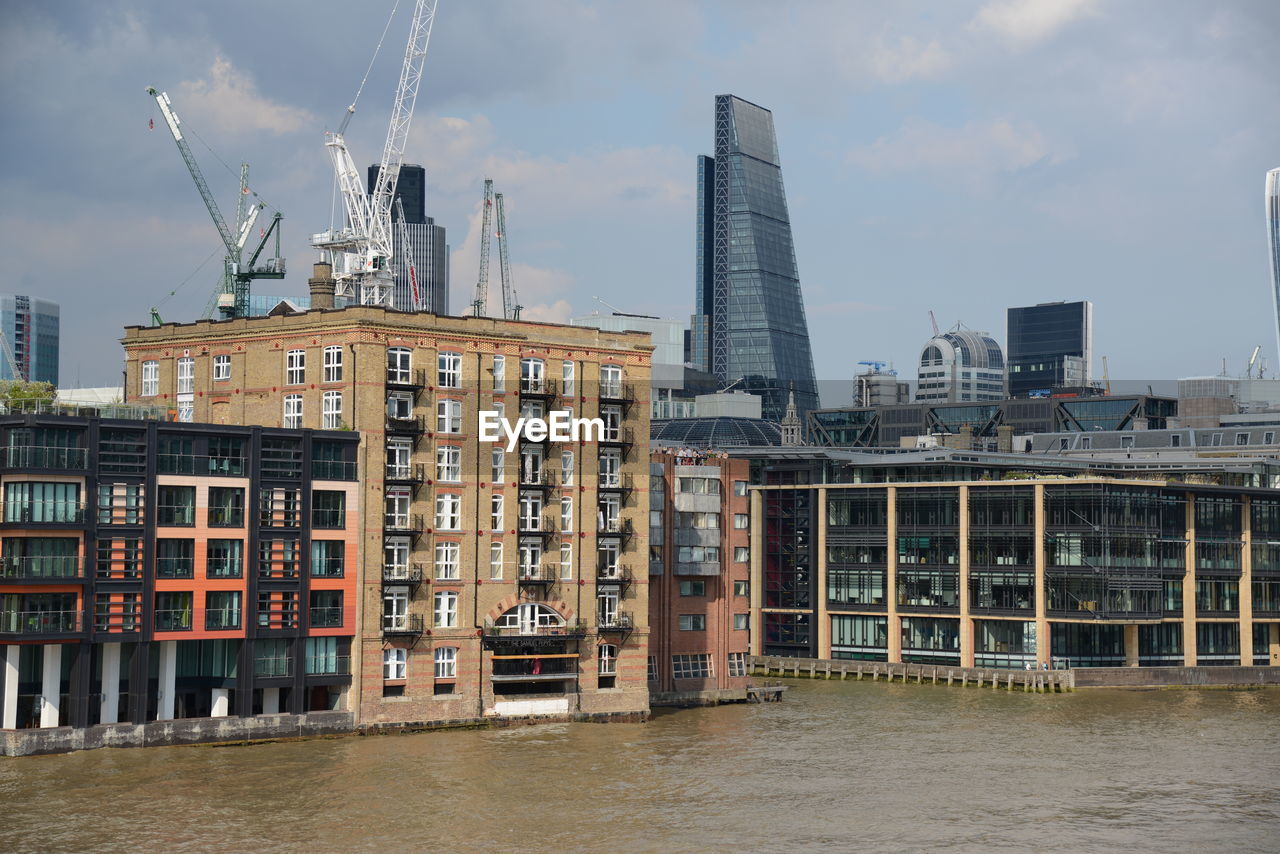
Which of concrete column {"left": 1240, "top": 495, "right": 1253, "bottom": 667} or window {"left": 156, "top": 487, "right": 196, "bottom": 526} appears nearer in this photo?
window {"left": 156, "top": 487, "right": 196, "bottom": 526}

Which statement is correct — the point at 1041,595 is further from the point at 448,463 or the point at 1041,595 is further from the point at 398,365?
the point at 398,365

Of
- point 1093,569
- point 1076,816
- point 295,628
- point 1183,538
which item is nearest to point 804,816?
point 1076,816

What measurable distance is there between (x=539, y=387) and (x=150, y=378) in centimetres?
3039

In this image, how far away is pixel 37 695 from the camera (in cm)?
10281

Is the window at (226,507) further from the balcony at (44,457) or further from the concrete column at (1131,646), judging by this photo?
the concrete column at (1131,646)

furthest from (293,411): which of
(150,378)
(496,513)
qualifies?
(150,378)

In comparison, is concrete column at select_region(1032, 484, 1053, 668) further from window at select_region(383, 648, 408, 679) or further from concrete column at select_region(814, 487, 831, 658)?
window at select_region(383, 648, 408, 679)

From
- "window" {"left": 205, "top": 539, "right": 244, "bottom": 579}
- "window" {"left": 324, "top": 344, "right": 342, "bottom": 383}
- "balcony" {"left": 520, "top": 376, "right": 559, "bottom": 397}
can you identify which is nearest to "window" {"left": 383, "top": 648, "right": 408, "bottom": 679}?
"window" {"left": 205, "top": 539, "right": 244, "bottom": 579}

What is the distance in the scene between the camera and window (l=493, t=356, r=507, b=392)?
122 m

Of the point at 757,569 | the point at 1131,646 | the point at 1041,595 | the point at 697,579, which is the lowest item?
the point at 1131,646

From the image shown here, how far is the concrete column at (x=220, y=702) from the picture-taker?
360 ft

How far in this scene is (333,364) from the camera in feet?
387

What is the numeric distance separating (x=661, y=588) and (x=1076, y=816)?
49678mm

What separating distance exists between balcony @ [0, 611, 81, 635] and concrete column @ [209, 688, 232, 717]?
11.0 m
